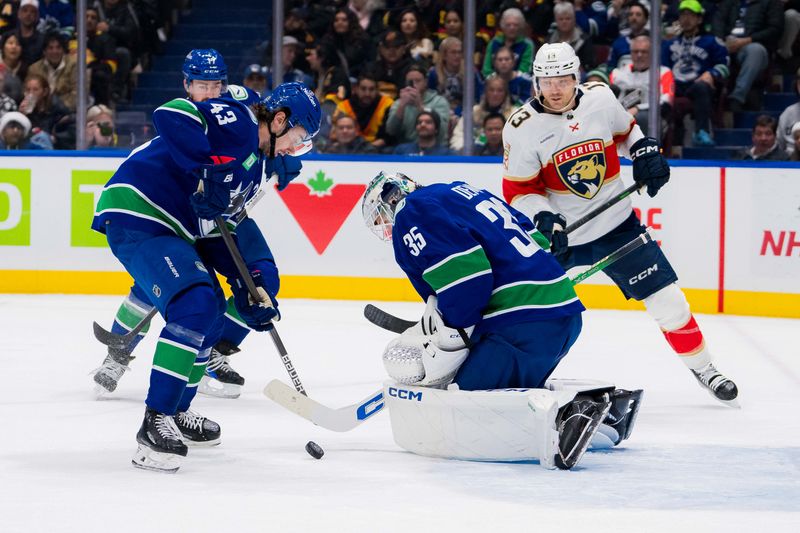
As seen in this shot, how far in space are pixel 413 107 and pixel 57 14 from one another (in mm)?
2104

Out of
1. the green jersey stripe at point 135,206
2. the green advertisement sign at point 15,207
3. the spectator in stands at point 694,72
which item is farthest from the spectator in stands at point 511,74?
the green jersey stripe at point 135,206

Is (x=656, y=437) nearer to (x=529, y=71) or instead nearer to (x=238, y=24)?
(x=529, y=71)

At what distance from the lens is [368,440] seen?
12.9 feet

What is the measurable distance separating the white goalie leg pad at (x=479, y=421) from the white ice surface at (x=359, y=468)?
4cm

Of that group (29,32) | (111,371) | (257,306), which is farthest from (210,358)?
(29,32)

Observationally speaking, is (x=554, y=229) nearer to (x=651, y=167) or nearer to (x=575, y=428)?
(x=651, y=167)

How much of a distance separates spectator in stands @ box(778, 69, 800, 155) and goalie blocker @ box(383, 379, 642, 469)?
3684 mm

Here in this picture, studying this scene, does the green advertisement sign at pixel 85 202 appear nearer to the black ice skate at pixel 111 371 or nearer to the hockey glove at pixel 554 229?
the black ice skate at pixel 111 371

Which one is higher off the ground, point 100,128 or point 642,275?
point 100,128

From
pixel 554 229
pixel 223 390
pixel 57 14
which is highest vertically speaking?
pixel 57 14

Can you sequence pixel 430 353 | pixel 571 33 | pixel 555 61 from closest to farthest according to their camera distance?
pixel 430 353 → pixel 555 61 → pixel 571 33

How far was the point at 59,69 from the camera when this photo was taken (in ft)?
25.3

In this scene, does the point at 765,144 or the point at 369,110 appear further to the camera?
the point at 369,110

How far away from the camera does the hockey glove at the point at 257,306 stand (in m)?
3.89
